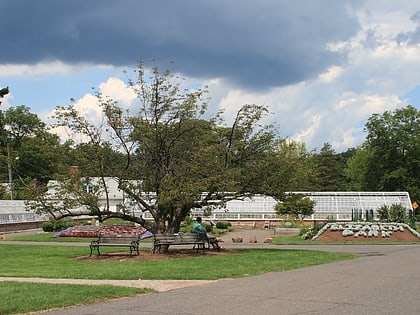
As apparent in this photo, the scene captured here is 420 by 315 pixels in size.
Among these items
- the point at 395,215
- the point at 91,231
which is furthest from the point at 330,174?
the point at 91,231

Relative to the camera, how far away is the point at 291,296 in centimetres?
1223

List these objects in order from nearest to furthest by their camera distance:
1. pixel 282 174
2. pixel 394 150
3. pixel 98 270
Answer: pixel 98 270 → pixel 282 174 → pixel 394 150

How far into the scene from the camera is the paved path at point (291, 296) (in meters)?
10.6

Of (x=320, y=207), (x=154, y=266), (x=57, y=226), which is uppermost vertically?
(x=320, y=207)

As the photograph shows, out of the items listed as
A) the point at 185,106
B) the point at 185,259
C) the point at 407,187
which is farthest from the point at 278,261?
the point at 407,187

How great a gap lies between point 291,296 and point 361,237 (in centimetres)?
2372

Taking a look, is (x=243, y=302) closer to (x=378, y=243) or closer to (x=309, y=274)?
(x=309, y=274)

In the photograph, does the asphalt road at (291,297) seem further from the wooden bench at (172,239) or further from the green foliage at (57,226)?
the green foliage at (57,226)

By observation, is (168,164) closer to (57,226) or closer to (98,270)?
(98,270)

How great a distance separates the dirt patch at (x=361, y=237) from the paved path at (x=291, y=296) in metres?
17.7

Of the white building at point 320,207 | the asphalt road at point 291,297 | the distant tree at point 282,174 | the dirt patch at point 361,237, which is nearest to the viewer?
the asphalt road at point 291,297

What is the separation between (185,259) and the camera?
21859mm

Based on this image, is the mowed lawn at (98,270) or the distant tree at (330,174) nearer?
the mowed lawn at (98,270)

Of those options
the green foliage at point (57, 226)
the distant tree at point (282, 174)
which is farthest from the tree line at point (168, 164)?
the green foliage at point (57, 226)
